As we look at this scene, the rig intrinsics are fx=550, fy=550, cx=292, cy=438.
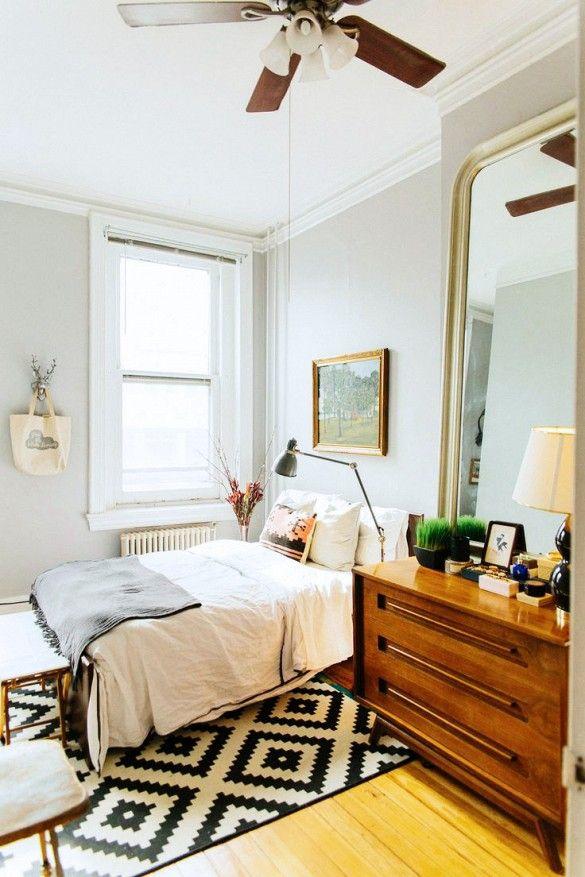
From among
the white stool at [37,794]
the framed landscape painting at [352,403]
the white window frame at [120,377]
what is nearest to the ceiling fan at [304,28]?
the framed landscape painting at [352,403]

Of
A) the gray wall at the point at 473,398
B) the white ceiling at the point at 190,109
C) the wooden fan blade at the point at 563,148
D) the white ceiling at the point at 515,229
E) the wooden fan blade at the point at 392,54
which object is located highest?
the white ceiling at the point at 190,109

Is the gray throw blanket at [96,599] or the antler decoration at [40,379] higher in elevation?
the antler decoration at [40,379]

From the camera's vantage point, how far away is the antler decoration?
384cm

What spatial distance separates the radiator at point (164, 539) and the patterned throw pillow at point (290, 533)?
1000 mm

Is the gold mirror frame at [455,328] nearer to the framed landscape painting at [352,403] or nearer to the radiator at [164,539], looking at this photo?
the framed landscape painting at [352,403]

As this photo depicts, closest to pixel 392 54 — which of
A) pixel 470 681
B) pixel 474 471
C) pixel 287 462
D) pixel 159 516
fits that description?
pixel 474 471

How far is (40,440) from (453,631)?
308cm

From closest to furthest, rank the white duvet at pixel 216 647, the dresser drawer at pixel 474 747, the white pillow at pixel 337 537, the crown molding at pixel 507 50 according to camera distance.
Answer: the dresser drawer at pixel 474 747, the crown molding at pixel 507 50, the white duvet at pixel 216 647, the white pillow at pixel 337 537

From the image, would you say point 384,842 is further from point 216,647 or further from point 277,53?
point 277,53

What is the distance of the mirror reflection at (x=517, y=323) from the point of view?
208 cm

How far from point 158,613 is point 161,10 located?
7.23 ft

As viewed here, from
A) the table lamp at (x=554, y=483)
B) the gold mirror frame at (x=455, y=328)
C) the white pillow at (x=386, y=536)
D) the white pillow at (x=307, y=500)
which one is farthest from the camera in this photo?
the white pillow at (x=307, y=500)

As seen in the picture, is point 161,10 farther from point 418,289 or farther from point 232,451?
point 232,451

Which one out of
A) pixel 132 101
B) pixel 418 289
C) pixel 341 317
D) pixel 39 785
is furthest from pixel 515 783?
pixel 132 101
